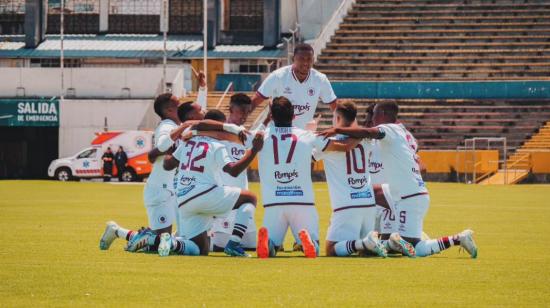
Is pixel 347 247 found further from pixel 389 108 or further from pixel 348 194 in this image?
pixel 389 108

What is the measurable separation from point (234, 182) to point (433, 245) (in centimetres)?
303

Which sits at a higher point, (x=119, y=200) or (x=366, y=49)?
(x=366, y=49)

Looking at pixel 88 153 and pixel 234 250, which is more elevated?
pixel 234 250

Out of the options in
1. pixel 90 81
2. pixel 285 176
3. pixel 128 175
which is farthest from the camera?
pixel 90 81

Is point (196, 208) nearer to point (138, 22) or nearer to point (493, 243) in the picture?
point (493, 243)

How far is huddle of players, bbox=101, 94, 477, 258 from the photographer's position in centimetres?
1461

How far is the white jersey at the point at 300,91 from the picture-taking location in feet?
57.3

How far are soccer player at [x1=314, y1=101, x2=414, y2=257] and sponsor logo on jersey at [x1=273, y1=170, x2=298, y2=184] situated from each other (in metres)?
0.54

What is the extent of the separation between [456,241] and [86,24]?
208ft

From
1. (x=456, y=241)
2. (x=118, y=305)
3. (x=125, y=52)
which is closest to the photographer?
(x=118, y=305)

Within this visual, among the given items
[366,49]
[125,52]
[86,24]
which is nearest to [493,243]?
[366,49]

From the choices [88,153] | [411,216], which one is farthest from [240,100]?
[88,153]

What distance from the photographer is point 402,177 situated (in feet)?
50.4

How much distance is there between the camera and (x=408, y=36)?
208 ft
